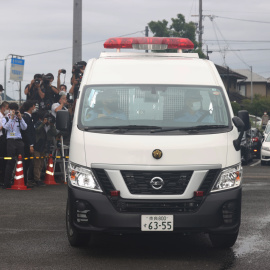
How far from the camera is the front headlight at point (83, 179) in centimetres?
766

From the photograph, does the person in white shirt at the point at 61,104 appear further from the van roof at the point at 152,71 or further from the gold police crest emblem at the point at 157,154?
the gold police crest emblem at the point at 157,154

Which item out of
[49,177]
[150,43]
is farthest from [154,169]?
[49,177]

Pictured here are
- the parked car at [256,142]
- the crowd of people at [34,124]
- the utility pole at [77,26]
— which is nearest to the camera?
the crowd of people at [34,124]

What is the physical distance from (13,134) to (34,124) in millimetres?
1125

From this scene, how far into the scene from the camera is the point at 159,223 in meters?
7.59

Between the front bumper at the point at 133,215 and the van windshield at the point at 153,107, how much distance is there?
889mm

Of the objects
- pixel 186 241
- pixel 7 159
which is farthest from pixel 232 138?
pixel 7 159

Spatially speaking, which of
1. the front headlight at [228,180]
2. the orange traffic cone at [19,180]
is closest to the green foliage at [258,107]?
the orange traffic cone at [19,180]

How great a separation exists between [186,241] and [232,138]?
1.73m

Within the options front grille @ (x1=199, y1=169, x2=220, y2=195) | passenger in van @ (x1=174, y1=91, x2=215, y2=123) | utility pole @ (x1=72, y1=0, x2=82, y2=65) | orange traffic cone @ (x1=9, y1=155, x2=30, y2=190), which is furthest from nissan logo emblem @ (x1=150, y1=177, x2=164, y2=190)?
utility pole @ (x1=72, y1=0, x2=82, y2=65)

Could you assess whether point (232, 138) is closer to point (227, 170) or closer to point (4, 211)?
point (227, 170)

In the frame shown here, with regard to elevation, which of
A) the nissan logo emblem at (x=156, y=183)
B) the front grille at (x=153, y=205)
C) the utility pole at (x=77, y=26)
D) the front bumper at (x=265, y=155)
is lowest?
A: the front bumper at (x=265, y=155)

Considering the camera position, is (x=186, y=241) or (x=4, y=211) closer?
(x=186, y=241)

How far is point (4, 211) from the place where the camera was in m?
11.8
